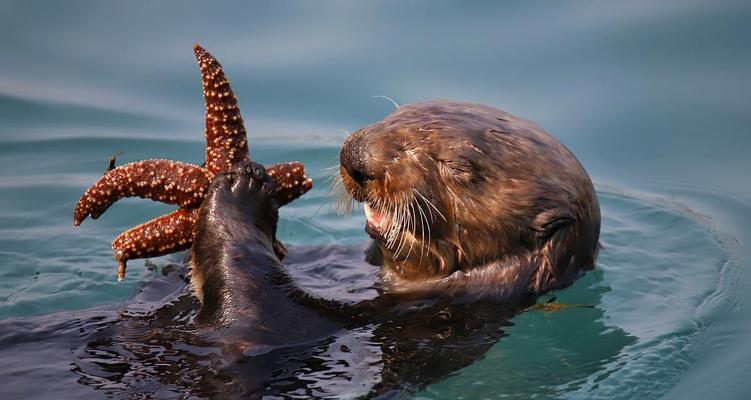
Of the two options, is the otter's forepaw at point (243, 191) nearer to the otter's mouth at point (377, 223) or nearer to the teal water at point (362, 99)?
the otter's mouth at point (377, 223)

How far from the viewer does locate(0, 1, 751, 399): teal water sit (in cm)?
623

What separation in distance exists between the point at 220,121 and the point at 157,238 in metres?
0.58

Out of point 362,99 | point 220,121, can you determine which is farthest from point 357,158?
point 362,99

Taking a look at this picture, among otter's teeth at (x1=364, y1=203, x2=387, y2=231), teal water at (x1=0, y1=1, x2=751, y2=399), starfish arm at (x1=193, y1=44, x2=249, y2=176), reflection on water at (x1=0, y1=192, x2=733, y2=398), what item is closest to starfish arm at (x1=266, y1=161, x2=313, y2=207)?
starfish arm at (x1=193, y1=44, x2=249, y2=176)

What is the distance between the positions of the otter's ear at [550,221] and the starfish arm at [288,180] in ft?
3.34

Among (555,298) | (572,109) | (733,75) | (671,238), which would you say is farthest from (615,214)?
(555,298)

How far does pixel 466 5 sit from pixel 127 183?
512 centimetres

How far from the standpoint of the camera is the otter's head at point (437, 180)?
14.2ft

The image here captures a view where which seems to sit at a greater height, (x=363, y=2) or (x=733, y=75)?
(x=363, y=2)

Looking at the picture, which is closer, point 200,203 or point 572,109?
point 200,203

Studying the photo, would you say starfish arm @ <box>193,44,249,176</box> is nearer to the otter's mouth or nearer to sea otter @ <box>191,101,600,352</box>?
sea otter @ <box>191,101,600,352</box>

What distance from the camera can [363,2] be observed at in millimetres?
8938

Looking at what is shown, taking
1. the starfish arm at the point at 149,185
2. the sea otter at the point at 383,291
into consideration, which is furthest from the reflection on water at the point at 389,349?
the starfish arm at the point at 149,185

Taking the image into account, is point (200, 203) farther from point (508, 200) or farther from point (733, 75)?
point (733, 75)
